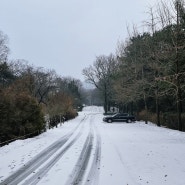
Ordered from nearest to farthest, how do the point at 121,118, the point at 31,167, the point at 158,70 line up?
the point at 31,167 → the point at 158,70 → the point at 121,118

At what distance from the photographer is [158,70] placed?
4006 cm

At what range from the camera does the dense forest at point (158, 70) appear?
3359 centimetres

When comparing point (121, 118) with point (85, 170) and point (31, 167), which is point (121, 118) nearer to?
point (31, 167)

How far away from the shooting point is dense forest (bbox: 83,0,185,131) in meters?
33.6

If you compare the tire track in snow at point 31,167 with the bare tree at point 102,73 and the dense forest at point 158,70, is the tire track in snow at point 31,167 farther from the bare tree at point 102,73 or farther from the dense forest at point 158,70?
the bare tree at point 102,73

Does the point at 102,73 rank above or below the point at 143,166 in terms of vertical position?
above

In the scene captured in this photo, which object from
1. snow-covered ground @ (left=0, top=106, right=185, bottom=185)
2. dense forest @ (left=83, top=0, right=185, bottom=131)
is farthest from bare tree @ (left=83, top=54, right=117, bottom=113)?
snow-covered ground @ (left=0, top=106, right=185, bottom=185)

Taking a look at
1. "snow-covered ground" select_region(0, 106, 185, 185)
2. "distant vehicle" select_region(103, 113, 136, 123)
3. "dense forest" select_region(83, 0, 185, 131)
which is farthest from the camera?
"distant vehicle" select_region(103, 113, 136, 123)

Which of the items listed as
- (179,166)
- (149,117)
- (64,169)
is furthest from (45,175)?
(149,117)

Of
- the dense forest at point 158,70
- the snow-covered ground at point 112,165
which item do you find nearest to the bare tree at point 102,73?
the dense forest at point 158,70

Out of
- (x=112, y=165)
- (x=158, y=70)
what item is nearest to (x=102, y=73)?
(x=158, y=70)

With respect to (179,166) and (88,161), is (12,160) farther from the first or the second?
(179,166)

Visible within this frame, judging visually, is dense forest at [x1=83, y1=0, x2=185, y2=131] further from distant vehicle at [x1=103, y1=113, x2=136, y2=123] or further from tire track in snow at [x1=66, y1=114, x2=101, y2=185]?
tire track in snow at [x1=66, y1=114, x2=101, y2=185]

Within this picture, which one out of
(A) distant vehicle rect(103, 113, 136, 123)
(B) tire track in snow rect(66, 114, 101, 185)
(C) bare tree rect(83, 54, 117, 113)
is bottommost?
(B) tire track in snow rect(66, 114, 101, 185)
